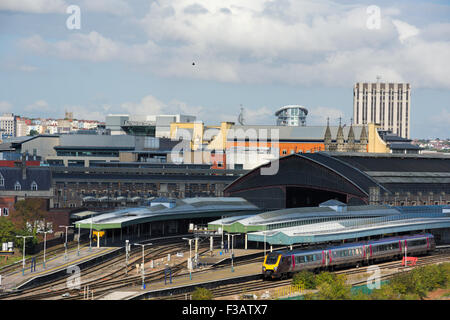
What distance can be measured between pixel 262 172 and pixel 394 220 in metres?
32.2

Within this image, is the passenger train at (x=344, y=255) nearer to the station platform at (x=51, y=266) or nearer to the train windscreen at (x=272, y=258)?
the train windscreen at (x=272, y=258)

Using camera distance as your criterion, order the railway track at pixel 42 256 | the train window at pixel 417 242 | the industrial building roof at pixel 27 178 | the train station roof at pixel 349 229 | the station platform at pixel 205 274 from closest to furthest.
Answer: the station platform at pixel 205 274
the railway track at pixel 42 256
the train station roof at pixel 349 229
the train window at pixel 417 242
the industrial building roof at pixel 27 178

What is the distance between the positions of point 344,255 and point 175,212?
118ft

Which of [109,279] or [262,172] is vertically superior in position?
[262,172]

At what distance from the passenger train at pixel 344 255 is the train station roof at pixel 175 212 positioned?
Result: 28.5m

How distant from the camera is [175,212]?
116m

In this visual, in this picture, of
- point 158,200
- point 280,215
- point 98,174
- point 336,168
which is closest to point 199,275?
point 280,215

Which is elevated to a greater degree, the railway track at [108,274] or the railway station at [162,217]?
the railway station at [162,217]

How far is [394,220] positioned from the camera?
111312mm

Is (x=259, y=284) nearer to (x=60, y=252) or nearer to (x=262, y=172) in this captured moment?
(x=60, y=252)

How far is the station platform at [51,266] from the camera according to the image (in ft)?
247

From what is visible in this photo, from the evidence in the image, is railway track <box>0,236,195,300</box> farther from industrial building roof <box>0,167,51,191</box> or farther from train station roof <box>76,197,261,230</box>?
industrial building roof <box>0,167,51,191</box>

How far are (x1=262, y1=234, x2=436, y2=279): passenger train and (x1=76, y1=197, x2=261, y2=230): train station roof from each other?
28.5 meters

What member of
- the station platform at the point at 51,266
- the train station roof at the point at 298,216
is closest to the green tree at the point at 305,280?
the station platform at the point at 51,266
